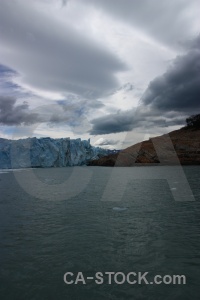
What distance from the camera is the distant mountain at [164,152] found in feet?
241

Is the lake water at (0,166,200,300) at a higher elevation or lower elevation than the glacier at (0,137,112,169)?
lower

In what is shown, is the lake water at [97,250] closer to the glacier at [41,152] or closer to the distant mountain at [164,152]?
the distant mountain at [164,152]

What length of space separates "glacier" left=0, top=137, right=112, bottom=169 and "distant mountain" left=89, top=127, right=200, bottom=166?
16.4 m

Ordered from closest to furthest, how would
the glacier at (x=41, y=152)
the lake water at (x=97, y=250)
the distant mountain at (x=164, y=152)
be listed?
the lake water at (x=97, y=250) < the distant mountain at (x=164, y=152) < the glacier at (x=41, y=152)

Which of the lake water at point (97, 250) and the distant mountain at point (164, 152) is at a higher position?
the distant mountain at point (164, 152)

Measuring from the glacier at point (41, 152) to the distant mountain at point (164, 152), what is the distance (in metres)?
16.4

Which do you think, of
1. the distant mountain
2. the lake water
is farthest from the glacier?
the lake water

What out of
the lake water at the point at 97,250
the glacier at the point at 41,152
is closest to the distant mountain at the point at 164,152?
the glacier at the point at 41,152

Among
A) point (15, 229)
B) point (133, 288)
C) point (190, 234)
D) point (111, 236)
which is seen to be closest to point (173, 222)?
point (190, 234)

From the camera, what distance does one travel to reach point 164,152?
77375 mm

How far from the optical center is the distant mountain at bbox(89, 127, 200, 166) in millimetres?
73438

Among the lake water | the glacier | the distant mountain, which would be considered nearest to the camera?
the lake water

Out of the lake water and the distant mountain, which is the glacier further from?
the lake water

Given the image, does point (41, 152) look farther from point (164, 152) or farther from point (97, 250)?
point (97, 250)
